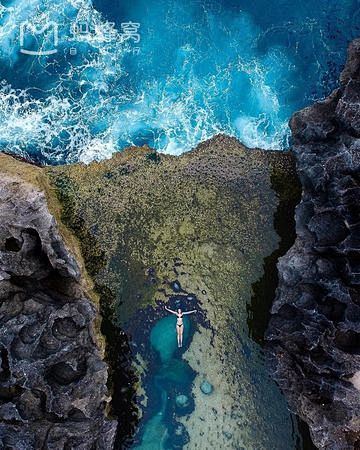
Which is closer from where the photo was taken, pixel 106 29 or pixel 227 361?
pixel 227 361

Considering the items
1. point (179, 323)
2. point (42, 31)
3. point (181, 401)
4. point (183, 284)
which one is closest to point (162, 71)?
point (42, 31)

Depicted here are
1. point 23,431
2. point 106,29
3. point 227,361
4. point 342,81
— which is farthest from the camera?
point 106,29

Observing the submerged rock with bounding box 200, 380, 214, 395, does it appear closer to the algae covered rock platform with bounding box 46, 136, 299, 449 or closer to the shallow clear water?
the algae covered rock platform with bounding box 46, 136, 299, 449

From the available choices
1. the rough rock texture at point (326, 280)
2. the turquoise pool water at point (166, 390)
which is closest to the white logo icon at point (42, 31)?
the rough rock texture at point (326, 280)

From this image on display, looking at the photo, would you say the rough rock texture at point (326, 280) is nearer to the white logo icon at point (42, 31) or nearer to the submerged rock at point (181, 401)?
the submerged rock at point (181, 401)

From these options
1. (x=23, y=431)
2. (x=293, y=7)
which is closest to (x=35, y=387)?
(x=23, y=431)

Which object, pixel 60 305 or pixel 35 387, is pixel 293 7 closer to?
pixel 60 305

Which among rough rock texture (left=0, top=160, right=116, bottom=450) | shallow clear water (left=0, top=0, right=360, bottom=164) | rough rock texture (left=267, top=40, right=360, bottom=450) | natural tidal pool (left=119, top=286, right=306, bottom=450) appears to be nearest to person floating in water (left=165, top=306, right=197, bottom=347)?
Result: natural tidal pool (left=119, top=286, right=306, bottom=450)
